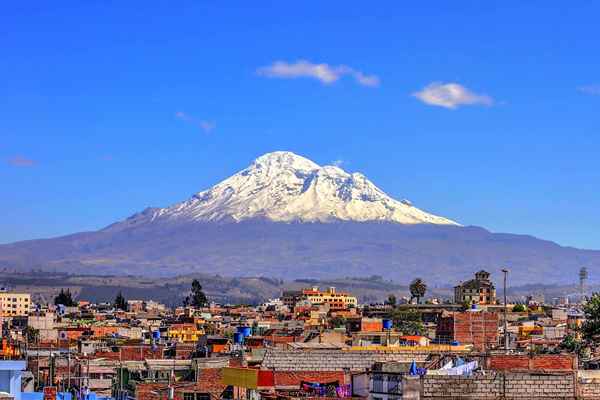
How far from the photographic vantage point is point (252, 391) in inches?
1452

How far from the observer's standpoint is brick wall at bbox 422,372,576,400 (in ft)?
81.4

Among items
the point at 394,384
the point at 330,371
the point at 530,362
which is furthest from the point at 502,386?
the point at 330,371

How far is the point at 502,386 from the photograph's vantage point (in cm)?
2531

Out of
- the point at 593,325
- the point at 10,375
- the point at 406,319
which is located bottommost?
the point at 10,375

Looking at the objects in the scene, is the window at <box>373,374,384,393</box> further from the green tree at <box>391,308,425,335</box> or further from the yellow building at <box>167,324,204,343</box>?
the green tree at <box>391,308,425,335</box>

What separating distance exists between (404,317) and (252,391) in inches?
3872

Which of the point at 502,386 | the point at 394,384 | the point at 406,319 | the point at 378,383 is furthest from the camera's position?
the point at 406,319

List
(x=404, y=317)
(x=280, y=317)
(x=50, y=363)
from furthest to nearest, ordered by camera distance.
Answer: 1. (x=280, y=317)
2. (x=404, y=317)
3. (x=50, y=363)

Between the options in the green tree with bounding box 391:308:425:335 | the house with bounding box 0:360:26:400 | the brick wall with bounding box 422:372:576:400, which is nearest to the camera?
the brick wall with bounding box 422:372:576:400

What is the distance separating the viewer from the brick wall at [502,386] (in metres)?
24.8

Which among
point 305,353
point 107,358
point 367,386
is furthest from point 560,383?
point 107,358

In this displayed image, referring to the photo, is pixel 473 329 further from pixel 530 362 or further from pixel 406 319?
pixel 406 319

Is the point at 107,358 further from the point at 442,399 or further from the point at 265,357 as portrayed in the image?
the point at 442,399

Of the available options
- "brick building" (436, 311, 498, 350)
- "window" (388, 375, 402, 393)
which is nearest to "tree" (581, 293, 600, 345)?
"brick building" (436, 311, 498, 350)
